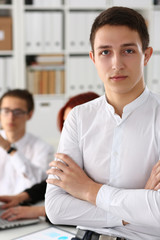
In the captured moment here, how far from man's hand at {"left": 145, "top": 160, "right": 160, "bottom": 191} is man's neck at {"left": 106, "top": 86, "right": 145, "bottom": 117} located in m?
0.22

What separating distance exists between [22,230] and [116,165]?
630mm

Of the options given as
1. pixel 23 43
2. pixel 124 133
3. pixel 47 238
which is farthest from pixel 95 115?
pixel 23 43

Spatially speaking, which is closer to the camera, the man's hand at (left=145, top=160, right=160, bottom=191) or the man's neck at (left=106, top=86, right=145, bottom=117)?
the man's hand at (left=145, top=160, right=160, bottom=191)

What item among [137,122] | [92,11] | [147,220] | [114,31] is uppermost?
[92,11]

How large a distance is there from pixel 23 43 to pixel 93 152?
2.92 m

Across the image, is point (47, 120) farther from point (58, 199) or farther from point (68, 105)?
point (58, 199)

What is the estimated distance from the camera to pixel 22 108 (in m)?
2.54

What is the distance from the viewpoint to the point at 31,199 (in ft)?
6.47

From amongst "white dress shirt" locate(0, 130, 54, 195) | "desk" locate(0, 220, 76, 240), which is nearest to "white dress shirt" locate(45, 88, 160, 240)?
"desk" locate(0, 220, 76, 240)

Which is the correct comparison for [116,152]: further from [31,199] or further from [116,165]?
[31,199]

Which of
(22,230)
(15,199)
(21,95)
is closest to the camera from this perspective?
(22,230)

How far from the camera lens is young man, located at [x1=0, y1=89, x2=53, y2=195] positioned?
7.24 feet

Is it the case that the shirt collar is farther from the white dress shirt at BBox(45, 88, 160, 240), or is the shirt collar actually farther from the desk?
the desk

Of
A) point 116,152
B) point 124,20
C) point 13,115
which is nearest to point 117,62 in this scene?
point 124,20
